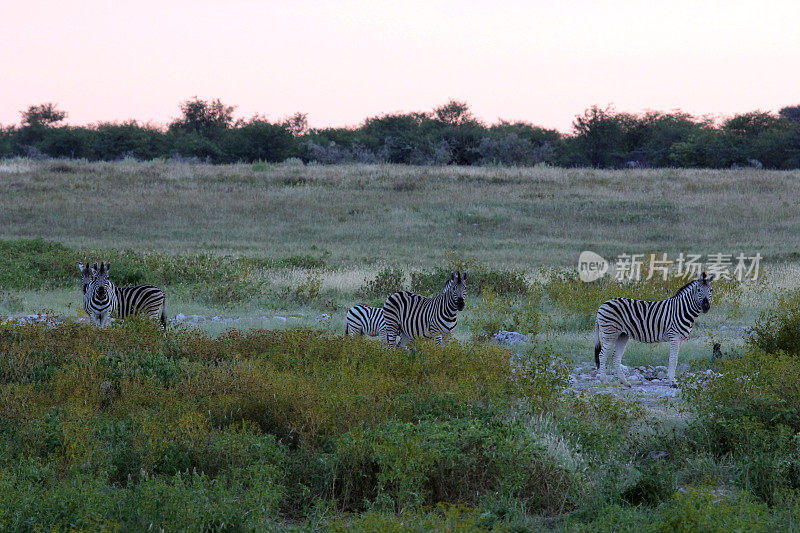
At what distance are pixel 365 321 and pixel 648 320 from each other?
4.27m

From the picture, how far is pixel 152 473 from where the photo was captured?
614 cm

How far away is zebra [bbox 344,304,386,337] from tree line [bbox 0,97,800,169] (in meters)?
56.0

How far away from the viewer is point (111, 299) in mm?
12625

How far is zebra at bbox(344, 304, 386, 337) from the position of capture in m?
11.8

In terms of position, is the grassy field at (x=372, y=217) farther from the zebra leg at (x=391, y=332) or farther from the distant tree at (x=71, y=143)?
the distant tree at (x=71, y=143)

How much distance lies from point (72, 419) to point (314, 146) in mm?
66866

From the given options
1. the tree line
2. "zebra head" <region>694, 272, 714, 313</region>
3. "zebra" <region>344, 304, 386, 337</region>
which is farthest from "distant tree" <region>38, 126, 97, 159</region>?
"zebra head" <region>694, 272, 714, 313</region>

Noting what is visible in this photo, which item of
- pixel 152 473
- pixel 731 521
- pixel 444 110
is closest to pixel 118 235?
pixel 152 473

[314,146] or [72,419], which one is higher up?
[314,146]

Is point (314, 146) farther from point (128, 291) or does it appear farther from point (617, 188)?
point (128, 291)

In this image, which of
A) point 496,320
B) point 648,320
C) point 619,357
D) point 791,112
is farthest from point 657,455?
point 791,112

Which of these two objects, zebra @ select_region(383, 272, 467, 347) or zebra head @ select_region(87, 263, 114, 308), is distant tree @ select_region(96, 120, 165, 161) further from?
zebra @ select_region(383, 272, 467, 347)

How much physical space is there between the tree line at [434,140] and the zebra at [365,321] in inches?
2203

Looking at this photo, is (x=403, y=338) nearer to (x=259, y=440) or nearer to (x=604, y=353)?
(x=604, y=353)
